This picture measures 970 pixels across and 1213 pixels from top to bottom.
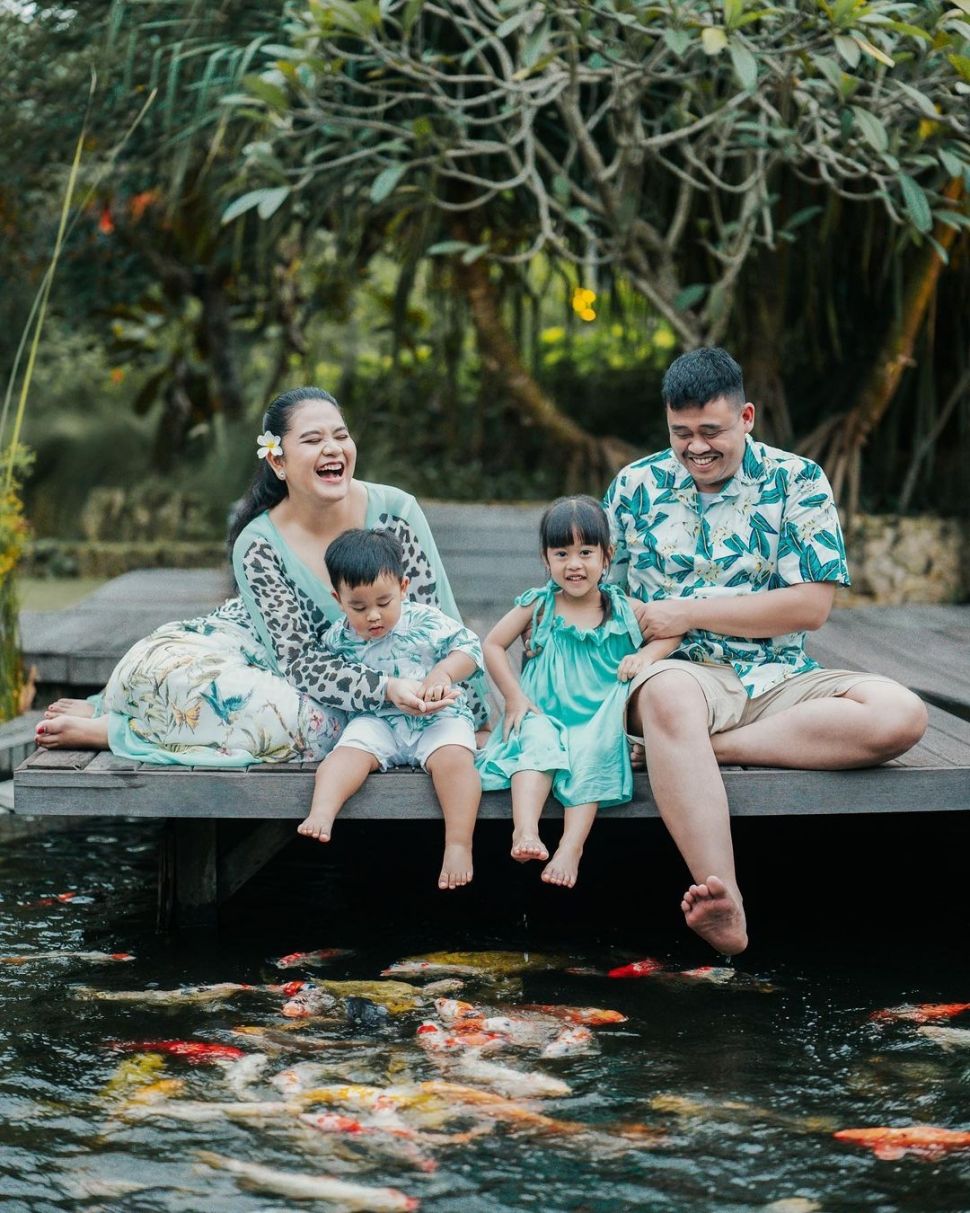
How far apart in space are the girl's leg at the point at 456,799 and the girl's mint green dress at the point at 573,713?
0.21ft

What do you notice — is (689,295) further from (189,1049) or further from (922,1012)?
(189,1049)

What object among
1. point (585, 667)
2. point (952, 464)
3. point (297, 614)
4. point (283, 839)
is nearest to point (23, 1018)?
A: point (283, 839)

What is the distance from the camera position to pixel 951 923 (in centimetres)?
391

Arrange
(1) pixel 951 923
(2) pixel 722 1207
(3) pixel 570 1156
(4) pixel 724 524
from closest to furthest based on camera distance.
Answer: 1. (2) pixel 722 1207
2. (3) pixel 570 1156
3. (4) pixel 724 524
4. (1) pixel 951 923

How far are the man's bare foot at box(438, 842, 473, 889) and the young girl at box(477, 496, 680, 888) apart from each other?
0.36 ft

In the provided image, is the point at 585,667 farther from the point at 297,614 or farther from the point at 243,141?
the point at 243,141

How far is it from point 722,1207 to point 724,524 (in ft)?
5.07

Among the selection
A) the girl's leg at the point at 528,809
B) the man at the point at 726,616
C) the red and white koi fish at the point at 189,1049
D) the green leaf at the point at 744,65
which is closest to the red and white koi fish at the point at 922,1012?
the man at the point at 726,616

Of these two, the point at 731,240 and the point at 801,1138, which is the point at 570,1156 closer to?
the point at 801,1138

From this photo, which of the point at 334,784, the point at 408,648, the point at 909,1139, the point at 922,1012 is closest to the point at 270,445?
the point at 408,648

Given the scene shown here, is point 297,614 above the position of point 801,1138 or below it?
above

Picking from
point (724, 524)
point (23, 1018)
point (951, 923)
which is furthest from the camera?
point (951, 923)

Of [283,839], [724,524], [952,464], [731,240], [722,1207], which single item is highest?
[731,240]

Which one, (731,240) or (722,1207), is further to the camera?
(731,240)
